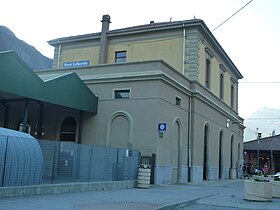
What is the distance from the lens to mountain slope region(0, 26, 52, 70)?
114 metres

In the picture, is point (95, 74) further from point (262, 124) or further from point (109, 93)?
point (262, 124)

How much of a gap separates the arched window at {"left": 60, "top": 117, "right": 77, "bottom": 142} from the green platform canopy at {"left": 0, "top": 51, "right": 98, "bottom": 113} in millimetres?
2229

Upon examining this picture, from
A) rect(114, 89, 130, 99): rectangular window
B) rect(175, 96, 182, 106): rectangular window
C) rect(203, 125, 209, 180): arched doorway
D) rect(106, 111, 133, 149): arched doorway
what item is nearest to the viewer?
rect(106, 111, 133, 149): arched doorway

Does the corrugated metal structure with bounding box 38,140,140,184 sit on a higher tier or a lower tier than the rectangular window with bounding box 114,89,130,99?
lower

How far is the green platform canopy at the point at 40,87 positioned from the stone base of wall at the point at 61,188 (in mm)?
5438

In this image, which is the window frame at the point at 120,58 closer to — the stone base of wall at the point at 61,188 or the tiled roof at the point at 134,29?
the tiled roof at the point at 134,29

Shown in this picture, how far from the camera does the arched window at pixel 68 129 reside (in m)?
24.6

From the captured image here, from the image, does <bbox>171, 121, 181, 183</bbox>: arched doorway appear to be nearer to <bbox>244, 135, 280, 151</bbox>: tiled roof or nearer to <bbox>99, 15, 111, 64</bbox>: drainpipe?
<bbox>99, 15, 111, 64</bbox>: drainpipe

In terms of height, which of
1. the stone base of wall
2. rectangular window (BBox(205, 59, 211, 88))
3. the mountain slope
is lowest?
the stone base of wall

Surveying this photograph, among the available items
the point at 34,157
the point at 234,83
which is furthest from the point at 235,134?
the point at 34,157

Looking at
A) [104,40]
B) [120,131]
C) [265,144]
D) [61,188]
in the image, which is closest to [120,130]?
[120,131]

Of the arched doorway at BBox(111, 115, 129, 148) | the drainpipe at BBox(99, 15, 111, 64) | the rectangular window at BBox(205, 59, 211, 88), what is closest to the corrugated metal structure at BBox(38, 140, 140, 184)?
the arched doorway at BBox(111, 115, 129, 148)

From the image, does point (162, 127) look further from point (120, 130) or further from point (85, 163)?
point (85, 163)

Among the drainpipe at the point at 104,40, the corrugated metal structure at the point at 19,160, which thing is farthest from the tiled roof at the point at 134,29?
the corrugated metal structure at the point at 19,160
